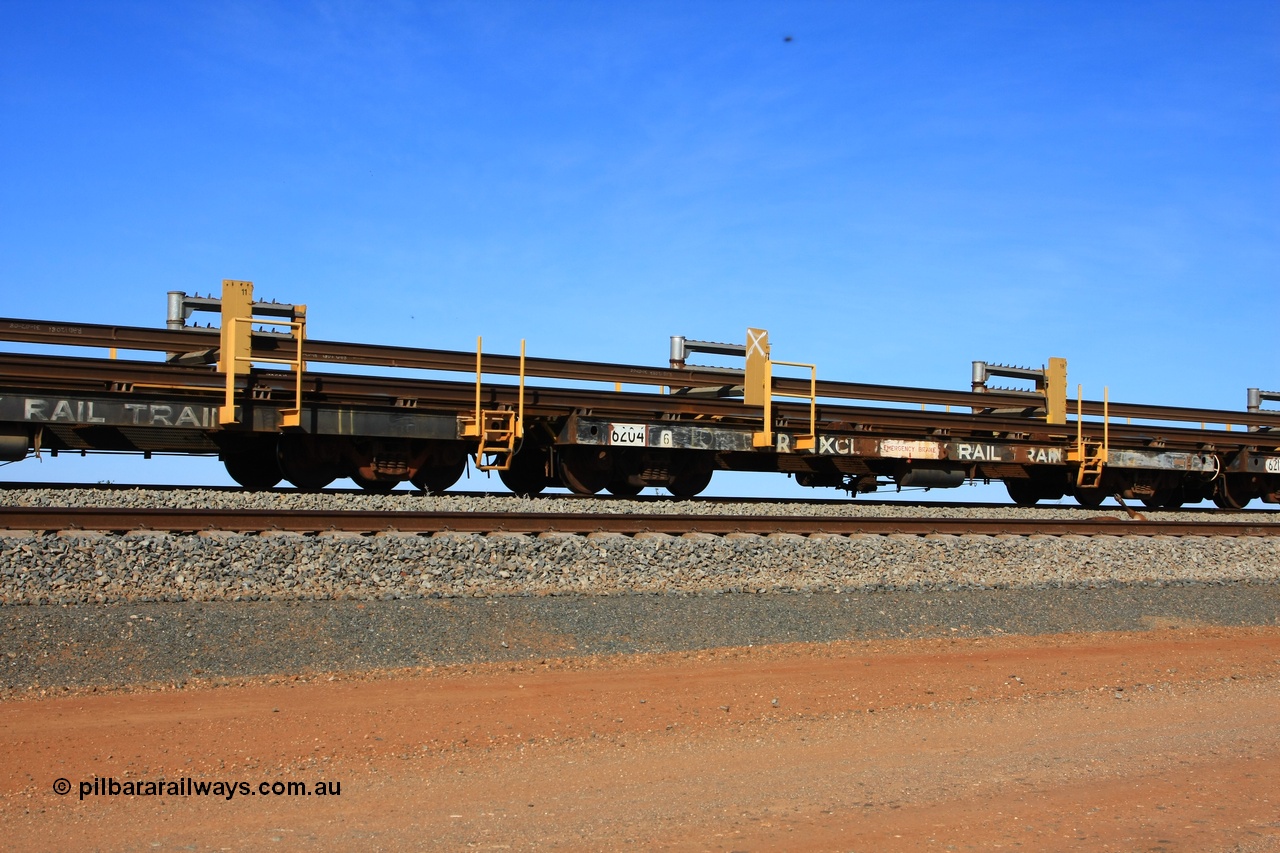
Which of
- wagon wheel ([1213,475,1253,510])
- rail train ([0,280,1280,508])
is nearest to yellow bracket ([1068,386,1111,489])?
rail train ([0,280,1280,508])

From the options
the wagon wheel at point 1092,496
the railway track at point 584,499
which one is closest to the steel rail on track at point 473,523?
the railway track at point 584,499

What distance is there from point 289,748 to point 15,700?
1853mm

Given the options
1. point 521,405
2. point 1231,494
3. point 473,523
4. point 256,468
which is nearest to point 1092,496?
point 1231,494

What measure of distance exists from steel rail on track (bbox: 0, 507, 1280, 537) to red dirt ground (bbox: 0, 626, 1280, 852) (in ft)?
10.5

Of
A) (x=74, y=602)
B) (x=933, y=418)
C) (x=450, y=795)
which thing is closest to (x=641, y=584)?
(x=74, y=602)

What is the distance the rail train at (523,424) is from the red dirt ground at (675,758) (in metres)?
6.44

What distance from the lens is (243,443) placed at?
13570 millimetres

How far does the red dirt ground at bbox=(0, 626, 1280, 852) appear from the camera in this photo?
4598 millimetres

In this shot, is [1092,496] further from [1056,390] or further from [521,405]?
[521,405]

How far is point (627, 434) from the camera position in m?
14.3

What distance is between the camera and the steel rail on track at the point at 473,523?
9688 millimetres

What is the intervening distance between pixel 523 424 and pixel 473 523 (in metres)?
3.37

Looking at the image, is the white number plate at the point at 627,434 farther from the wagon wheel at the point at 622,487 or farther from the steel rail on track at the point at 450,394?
the wagon wheel at the point at 622,487

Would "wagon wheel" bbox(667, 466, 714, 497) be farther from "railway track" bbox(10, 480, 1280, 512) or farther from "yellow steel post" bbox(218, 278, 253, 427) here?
"yellow steel post" bbox(218, 278, 253, 427)
